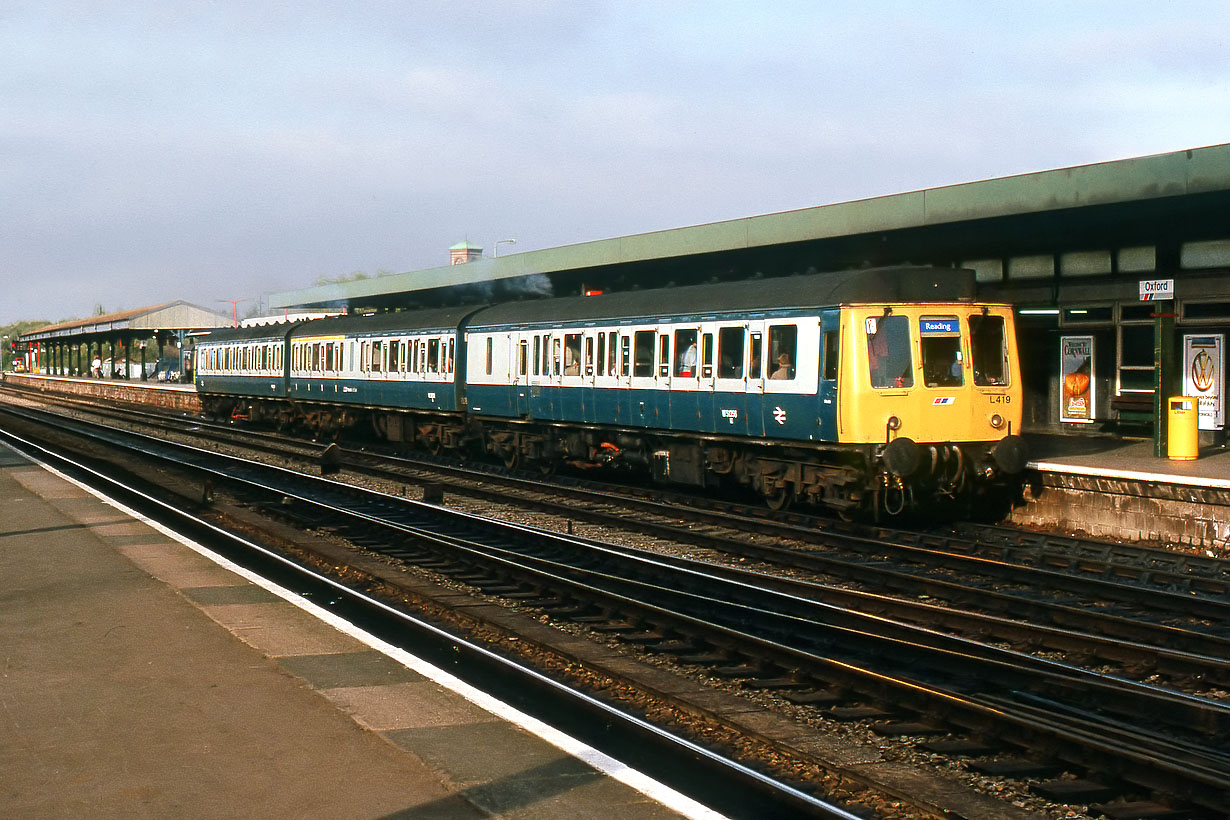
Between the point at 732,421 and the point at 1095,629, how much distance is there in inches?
280

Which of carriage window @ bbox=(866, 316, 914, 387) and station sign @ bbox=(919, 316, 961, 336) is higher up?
station sign @ bbox=(919, 316, 961, 336)

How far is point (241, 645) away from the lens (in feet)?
26.1

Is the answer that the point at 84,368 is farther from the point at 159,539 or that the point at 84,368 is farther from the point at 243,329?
the point at 159,539

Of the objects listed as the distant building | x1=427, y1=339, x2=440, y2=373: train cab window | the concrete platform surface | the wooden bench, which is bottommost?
the concrete platform surface

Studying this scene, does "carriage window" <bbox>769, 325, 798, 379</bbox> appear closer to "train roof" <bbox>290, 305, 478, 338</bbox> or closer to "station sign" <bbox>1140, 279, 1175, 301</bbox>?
"station sign" <bbox>1140, 279, 1175, 301</bbox>

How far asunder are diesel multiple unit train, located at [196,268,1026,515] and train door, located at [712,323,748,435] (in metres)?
0.02

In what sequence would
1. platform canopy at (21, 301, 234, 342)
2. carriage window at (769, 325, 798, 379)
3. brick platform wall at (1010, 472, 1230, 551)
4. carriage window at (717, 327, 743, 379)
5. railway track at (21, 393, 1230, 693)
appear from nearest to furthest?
railway track at (21, 393, 1230, 693) < brick platform wall at (1010, 472, 1230, 551) < carriage window at (769, 325, 798, 379) < carriage window at (717, 327, 743, 379) < platform canopy at (21, 301, 234, 342)

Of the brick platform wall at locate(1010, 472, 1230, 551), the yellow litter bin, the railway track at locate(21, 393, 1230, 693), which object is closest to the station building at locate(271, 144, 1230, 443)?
the yellow litter bin

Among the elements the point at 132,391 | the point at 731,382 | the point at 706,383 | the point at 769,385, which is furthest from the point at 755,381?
the point at 132,391

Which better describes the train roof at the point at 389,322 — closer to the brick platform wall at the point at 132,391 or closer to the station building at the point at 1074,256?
the station building at the point at 1074,256

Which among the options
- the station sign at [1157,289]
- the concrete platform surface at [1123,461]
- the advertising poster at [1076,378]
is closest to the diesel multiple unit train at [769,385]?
the concrete platform surface at [1123,461]

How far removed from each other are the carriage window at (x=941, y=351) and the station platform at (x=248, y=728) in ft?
26.6

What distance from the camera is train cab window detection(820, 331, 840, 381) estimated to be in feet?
45.4

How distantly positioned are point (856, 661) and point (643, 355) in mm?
10096
